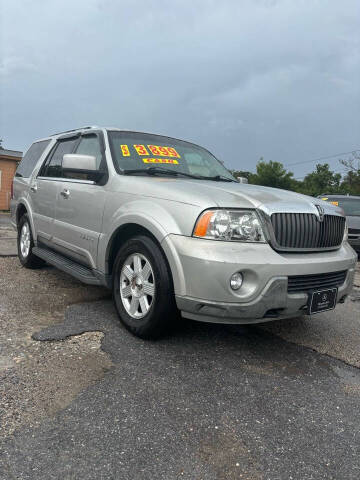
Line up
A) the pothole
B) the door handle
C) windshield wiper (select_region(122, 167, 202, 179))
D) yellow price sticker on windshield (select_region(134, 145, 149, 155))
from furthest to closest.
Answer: the door handle
yellow price sticker on windshield (select_region(134, 145, 149, 155))
windshield wiper (select_region(122, 167, 202, 179))
the pothole

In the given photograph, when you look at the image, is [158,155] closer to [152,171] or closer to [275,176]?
[152,171]

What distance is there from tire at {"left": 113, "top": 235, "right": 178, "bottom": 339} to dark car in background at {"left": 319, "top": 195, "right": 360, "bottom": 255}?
Result: 7.24m

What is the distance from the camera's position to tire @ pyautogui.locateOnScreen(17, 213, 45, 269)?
17.3ft

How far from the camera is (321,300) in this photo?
293 centimetres

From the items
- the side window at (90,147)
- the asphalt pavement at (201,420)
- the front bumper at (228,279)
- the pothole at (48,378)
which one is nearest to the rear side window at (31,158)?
the side window at (90,147)

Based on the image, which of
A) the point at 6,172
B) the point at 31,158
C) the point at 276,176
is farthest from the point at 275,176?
the point at 31,158

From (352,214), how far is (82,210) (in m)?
7.88

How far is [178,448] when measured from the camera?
192cm

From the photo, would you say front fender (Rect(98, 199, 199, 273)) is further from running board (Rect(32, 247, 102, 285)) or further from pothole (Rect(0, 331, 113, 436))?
pothole (Rect(0, 331, 113, 436))

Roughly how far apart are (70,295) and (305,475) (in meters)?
3.09

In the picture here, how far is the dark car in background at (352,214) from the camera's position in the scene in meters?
9.12

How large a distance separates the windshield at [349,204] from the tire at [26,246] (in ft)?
24.4

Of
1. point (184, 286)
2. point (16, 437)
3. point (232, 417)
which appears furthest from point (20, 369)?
point (232, 417)

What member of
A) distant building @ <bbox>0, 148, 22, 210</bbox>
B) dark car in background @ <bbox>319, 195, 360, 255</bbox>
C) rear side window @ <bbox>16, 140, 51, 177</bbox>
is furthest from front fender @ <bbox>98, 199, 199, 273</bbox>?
distant building @ <bbox>0, 148, 22, 210</bbox>
